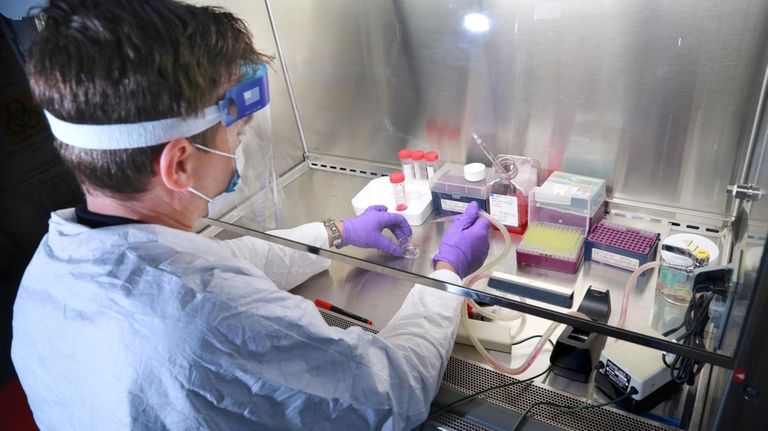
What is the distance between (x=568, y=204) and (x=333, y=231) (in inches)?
23.1

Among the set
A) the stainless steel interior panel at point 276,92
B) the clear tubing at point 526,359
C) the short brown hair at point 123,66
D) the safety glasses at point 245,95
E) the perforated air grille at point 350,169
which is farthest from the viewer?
the perforated air grille at point 350,169

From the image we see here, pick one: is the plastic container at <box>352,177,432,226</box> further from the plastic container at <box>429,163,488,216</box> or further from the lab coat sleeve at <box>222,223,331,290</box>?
the lab coat sleeve at <box>222,223,331,290</box>

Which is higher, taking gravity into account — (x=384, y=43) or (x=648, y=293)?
(x=384, y=43)

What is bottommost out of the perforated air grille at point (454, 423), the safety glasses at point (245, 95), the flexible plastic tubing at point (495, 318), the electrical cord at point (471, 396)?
the perforated air grille at point (454, 423)

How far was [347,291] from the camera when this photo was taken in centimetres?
140

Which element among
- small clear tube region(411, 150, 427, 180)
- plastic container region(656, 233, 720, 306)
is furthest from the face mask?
plastic container region(656, 233, 720, 306)

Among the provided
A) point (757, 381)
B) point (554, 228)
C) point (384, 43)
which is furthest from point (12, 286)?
point (757, 381)

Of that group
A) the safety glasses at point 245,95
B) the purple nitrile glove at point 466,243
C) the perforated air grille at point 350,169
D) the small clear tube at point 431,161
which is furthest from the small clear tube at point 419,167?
the safety glasses at point 245,95

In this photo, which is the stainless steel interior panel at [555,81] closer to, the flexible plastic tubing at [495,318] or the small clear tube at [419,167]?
the small clear tube at [419,167]

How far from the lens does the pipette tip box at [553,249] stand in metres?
1.05

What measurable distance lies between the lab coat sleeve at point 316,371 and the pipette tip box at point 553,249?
0.58 feet

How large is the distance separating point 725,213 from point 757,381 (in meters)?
0.63

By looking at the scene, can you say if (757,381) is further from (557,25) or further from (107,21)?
(107,21)

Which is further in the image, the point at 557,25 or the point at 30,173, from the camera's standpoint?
the point at 30,173
